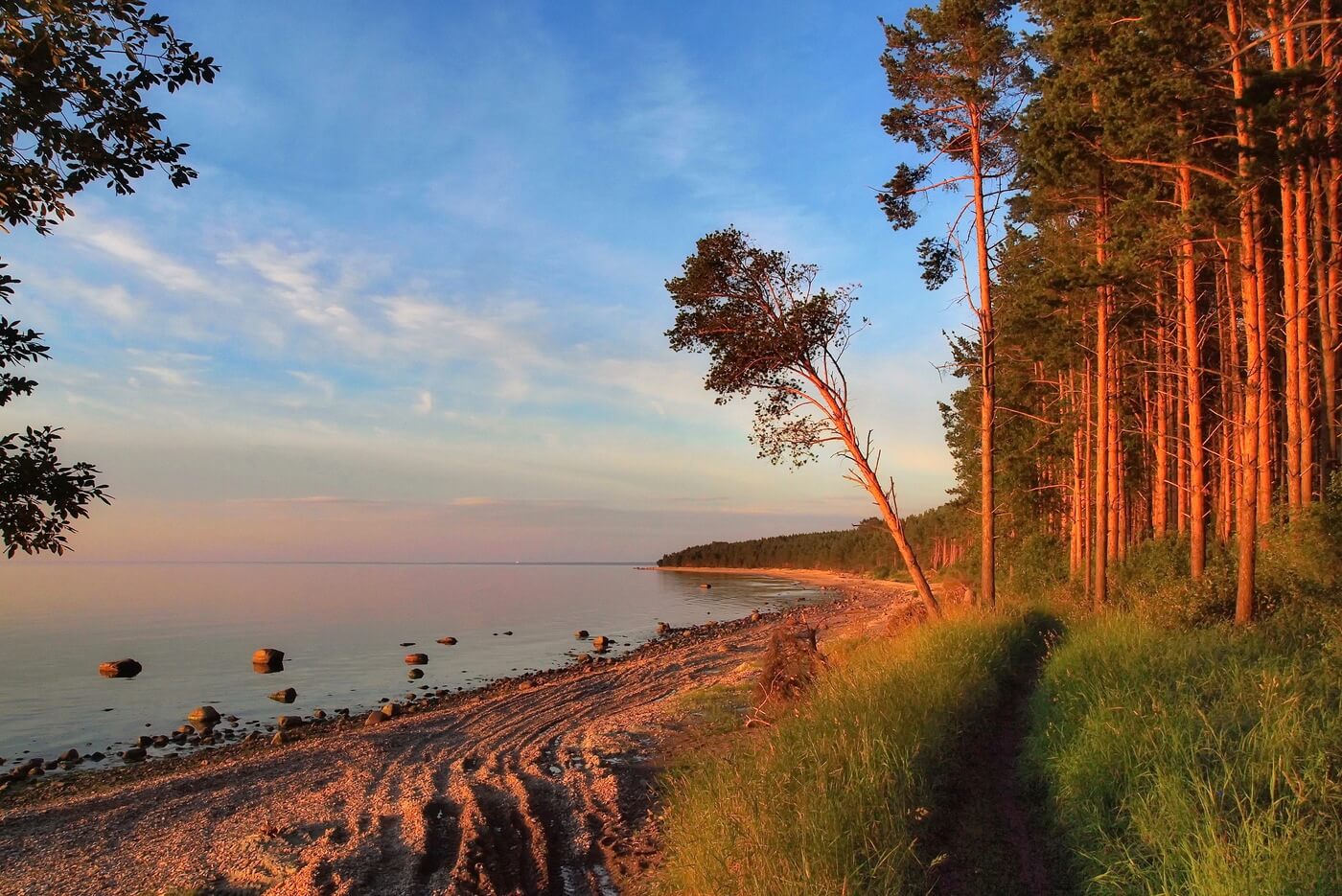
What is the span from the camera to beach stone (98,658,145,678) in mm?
25406

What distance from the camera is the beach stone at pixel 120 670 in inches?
1000

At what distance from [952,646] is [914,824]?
568cm

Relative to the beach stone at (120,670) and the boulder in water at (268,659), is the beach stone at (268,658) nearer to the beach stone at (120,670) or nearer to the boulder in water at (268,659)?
the boulder in water at (268,659)

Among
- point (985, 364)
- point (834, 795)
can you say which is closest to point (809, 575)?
point (985, 364)

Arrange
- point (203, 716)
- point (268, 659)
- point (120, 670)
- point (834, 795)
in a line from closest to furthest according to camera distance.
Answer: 1. point (834, 795)
2. point (203, 716)
3. point (120, 670)
4. point (268, 659)

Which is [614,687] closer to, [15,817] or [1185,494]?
[15,817]

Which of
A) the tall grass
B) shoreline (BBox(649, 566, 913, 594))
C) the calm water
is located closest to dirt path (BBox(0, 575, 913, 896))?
the tall grass

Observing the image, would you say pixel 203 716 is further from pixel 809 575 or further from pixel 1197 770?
pixel 809 575

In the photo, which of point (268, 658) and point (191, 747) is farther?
point (268, 658)

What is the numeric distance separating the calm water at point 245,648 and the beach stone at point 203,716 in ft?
2.01

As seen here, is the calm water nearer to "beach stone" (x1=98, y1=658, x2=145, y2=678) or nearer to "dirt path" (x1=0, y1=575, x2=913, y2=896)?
"beach stone" (x1=98, y1=658, x2=145, y2=678)

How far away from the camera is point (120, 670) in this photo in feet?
84.2

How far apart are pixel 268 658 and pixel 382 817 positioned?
21.8 m

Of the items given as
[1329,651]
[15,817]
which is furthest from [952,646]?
[15,817]
